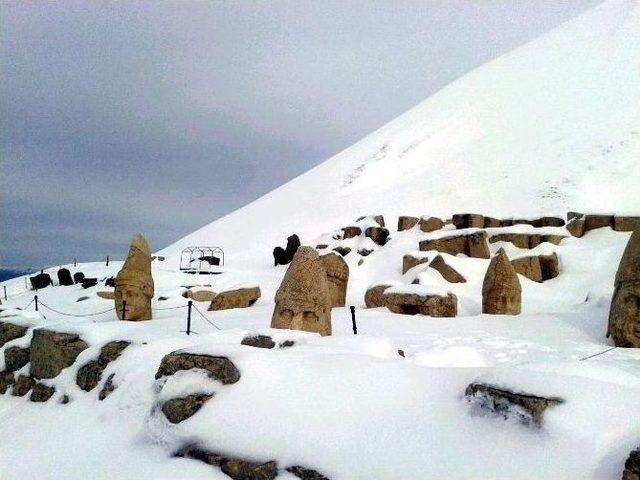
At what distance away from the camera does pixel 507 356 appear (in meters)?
7.79

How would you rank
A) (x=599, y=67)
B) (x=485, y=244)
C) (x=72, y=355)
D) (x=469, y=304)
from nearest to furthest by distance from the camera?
(x=72, y=355), (x=469, y=304), (x=485, y=244), (x=599, y=67)

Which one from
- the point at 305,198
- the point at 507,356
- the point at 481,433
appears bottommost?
the point at 507,356

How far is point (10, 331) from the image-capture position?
8.77 metres

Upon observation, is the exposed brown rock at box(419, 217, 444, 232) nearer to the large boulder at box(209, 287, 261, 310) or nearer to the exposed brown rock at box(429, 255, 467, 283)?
the exposed brown rock at box(429, 255, 467, 283)

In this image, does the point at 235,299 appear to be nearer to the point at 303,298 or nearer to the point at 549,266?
the point at 303,298

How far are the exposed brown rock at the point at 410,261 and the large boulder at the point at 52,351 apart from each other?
46.1ft

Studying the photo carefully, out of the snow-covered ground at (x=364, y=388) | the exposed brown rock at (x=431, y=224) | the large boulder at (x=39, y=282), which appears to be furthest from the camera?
the exposed brown rock at (x=431, y=224)

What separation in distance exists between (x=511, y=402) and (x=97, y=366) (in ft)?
17.4

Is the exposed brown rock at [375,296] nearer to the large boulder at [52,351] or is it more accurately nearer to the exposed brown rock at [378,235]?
the large boulder at [52,351]

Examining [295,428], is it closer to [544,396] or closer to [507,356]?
[544,396]

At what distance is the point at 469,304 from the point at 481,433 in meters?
11.4

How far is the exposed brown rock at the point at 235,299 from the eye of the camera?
1407 centimetres

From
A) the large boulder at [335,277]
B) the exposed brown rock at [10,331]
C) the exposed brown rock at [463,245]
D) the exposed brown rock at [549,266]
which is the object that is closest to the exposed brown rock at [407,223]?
the exposed brown rock at [463,245]

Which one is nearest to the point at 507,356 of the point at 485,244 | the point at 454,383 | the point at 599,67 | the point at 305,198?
the point at 454,383
